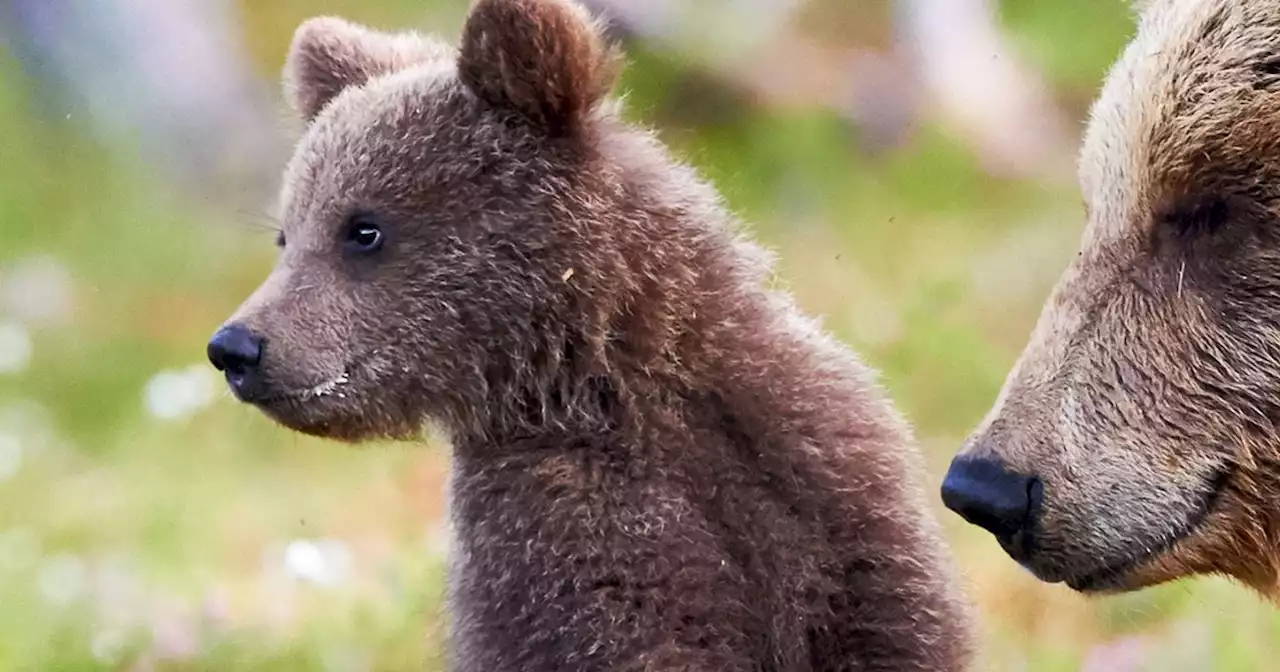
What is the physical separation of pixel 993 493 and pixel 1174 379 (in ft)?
1.20

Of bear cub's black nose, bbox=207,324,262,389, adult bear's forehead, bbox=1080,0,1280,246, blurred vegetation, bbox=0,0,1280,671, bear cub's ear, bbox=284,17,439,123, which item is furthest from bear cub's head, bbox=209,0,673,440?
blurred vegetation, bbox=0,0,1280,671

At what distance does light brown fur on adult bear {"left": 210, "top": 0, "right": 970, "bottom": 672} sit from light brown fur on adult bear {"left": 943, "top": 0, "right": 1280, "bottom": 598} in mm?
448

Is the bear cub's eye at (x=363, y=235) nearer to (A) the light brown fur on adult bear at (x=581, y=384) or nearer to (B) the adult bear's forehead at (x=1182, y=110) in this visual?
(A) the light brown fur on adult bear at (x=581, y=384)


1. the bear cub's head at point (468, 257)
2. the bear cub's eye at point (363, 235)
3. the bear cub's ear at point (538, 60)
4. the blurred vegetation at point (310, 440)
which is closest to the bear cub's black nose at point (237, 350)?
the bear cub's head at point (468, 257)

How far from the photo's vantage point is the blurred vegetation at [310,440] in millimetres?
4695

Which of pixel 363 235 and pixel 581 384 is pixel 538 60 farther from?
pixel 581 384

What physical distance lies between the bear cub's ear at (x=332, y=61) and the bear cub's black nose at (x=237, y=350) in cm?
74

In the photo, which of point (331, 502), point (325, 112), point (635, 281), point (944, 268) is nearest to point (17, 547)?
point (331, 502)

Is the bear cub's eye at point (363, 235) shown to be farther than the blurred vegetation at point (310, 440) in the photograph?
No

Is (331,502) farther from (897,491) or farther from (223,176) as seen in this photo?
(897,491)

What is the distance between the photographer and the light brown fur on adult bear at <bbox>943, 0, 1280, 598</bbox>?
8.48ft

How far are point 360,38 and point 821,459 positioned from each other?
155 centimetres

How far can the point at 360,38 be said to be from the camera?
12.4 feet

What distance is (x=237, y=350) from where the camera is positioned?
311cm
